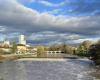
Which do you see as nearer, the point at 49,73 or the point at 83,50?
the point at 49,73

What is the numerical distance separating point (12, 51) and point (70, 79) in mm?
152708

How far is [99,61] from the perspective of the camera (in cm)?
7331

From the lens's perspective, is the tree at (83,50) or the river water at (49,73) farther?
the tree at (83,50)

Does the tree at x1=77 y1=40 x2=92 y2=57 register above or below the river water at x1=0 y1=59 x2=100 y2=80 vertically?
above

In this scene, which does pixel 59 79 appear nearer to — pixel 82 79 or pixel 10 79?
pixel 82 79

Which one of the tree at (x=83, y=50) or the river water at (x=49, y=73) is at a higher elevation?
the tree at (x=83, y=50)

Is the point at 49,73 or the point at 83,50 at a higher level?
the point at 83,50

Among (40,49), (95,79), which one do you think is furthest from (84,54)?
(95,79)

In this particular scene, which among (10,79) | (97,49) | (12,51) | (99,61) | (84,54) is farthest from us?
(12,51)

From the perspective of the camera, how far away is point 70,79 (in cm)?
3706

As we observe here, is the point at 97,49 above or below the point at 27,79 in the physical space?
above

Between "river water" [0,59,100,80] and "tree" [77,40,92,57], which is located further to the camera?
"tree" [77,40,92,57]

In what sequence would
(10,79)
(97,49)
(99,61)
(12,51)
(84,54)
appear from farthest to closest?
(12,51)
(84,54)
(97,49)
(99,61)
(10,79)

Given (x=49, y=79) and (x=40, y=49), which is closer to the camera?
(x=49, y=79)
